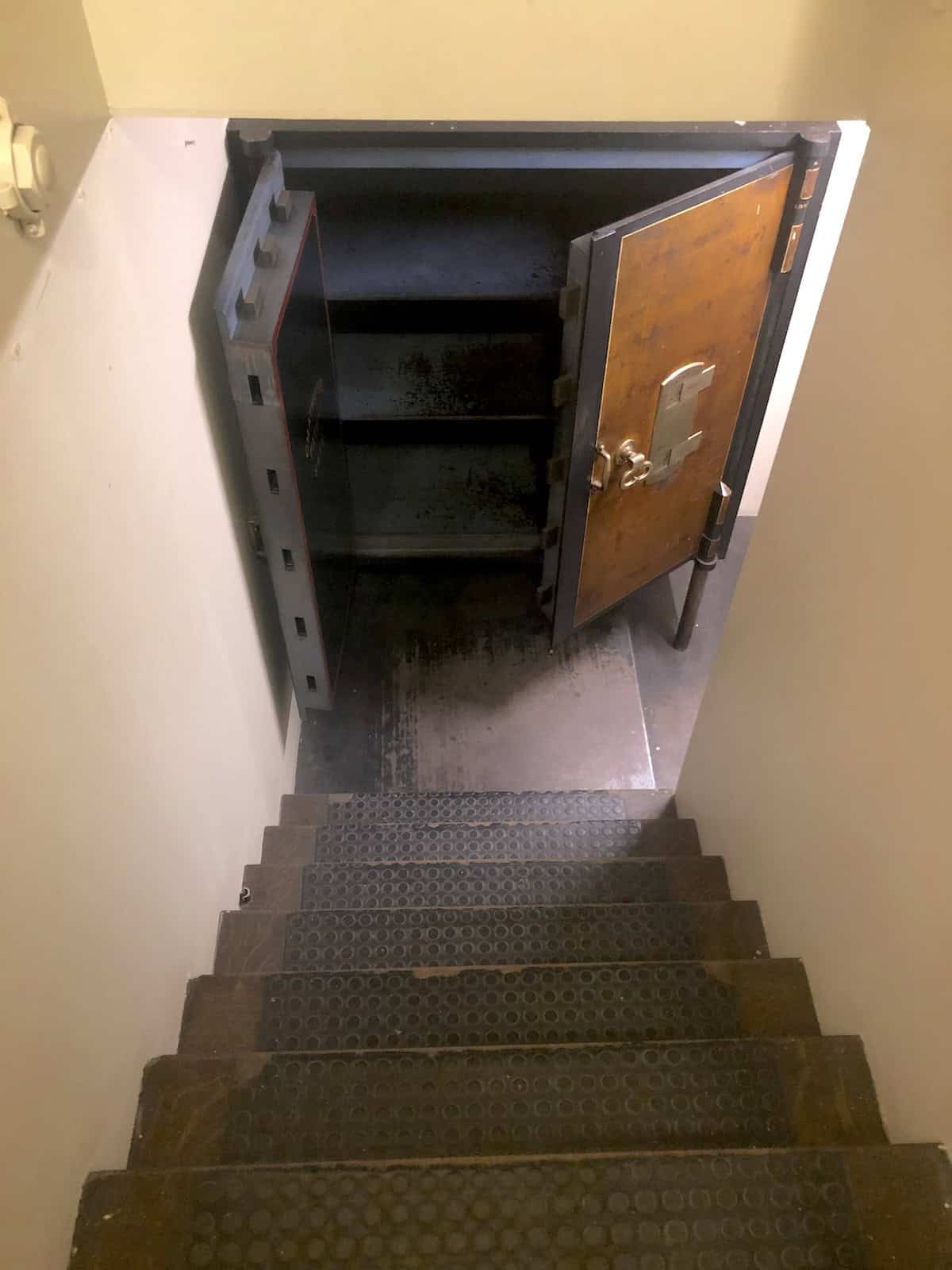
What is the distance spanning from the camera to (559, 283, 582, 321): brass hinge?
1.83 meters

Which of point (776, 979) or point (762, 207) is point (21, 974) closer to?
point (776, 979)

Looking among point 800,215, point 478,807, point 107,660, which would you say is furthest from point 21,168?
point 478,807

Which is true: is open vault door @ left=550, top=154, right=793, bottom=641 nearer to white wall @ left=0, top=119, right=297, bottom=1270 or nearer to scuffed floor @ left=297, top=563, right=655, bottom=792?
scuffed floor @ left=297, top=563, right=655, bottom=792

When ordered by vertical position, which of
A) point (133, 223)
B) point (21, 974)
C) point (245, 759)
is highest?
point (133, 223)

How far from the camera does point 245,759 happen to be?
6.63 ft

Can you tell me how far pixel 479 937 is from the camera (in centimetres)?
177

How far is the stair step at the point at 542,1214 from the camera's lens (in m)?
1.08

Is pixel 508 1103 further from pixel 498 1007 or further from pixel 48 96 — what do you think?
pixel 48 96

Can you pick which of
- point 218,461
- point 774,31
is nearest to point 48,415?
point 218,461

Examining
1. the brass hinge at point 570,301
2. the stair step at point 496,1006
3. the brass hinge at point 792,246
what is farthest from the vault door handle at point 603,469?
the stair step at point 496,1006

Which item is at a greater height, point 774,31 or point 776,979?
point 774,31

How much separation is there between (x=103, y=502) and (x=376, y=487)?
1.97 m

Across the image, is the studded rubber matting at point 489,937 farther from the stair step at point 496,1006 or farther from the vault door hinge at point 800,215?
the vault door hinge at point 800,215

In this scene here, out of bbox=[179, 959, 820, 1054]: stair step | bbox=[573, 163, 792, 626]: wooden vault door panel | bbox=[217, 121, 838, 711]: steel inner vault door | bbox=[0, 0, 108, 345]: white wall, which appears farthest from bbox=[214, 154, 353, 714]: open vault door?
bbox=[179, 959, 820, 1054]: stair step
